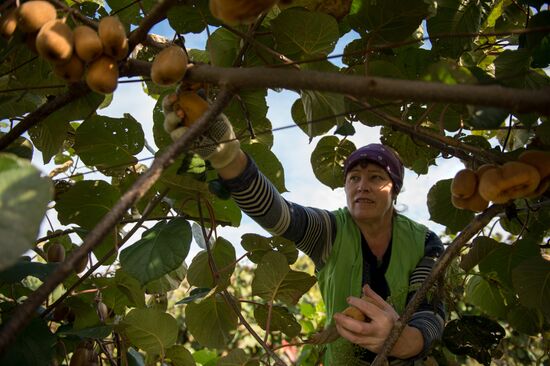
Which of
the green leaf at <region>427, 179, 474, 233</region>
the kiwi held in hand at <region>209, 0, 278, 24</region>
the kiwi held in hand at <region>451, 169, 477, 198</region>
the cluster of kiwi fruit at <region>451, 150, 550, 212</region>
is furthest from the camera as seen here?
the green leaf at <region>427, 179, 474, 233</region>

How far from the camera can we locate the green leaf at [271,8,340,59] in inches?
49.0

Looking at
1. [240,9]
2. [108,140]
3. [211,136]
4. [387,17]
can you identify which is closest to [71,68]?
[240,9]

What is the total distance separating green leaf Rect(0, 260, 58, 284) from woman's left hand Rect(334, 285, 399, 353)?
800 millimetres

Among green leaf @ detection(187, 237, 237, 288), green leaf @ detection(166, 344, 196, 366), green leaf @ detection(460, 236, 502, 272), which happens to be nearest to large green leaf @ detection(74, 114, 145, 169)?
green leaf @ detection(187, 237, 237, 288)

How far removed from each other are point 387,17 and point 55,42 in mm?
814

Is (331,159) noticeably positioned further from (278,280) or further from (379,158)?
(278,280)

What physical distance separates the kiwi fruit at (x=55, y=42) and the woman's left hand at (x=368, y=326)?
103 cm

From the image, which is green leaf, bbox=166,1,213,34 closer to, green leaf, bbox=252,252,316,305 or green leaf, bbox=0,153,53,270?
green leaf, bbox=252,252,316,305

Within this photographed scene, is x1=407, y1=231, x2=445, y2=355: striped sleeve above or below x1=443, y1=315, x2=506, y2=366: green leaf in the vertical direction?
above

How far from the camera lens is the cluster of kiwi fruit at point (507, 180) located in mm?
1045

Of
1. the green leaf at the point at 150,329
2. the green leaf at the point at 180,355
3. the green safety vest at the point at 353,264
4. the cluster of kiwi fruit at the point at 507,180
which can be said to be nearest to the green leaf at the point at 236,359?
the green leaf at the point at 150,329

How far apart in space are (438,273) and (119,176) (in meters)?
1.10

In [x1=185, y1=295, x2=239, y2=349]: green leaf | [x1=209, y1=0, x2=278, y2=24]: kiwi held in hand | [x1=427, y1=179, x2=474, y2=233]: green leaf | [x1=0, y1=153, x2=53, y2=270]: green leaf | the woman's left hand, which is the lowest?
[x1=0, y1=153, x2=53, y2=270]: green leaf

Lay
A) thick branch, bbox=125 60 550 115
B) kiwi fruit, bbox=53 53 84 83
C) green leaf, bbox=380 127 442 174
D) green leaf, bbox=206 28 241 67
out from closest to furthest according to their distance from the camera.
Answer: thick branch, bbox=125 60 550 115
kiwi fruit, bbox=53 53 84 83
green leaf, bbox=206 28 241 67
green leaf, bbox=380 127 442 174
